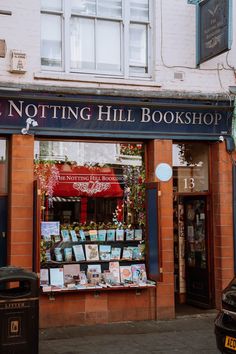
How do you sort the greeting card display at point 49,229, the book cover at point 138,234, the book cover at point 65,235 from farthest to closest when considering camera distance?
the book cover at point 138,234, the book cover at point 65,235, the greeting card display at point 49,229

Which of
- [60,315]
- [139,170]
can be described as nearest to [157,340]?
[60,315]

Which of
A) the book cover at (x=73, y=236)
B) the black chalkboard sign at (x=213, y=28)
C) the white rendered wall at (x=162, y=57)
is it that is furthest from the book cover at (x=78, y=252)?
the black chalkboard sign at (x=213, y=28)

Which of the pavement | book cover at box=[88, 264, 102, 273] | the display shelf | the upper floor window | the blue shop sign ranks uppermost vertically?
the upper floor window

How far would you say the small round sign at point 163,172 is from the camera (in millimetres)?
9992

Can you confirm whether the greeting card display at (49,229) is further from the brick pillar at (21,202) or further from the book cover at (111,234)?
the book cover at (111,234)

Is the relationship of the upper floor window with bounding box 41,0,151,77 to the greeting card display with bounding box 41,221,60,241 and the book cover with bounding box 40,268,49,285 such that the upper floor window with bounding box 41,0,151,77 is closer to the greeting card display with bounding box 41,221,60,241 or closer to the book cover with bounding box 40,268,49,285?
the greeting card display with bounding box 41,221,60,241

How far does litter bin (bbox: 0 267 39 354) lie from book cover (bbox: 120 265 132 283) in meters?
3.70

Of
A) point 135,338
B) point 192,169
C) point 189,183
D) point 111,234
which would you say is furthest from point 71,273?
point 192,169

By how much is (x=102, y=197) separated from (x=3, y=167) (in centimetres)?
189

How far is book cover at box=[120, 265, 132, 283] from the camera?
9836 mm

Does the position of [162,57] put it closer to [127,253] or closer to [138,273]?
[127,253]

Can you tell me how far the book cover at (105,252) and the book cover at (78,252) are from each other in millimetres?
346

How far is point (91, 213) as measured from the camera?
990 cm

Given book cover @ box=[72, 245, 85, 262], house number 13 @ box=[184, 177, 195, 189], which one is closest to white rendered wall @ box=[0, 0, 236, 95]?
house number 13 @ box=[184, 177, 195, 189]
